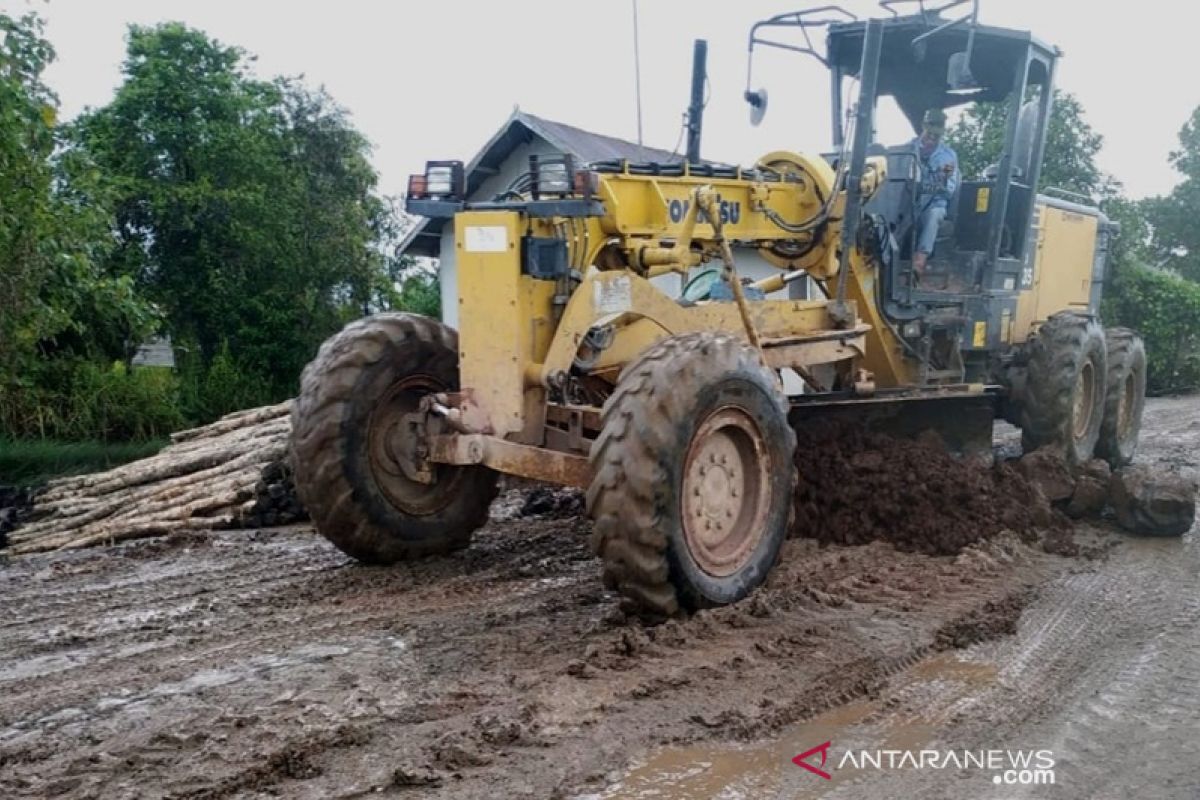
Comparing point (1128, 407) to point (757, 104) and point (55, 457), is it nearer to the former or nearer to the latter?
point (757, 104)

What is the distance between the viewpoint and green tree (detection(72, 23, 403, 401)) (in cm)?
1819

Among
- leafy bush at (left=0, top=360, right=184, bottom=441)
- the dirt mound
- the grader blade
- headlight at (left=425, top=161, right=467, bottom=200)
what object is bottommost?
leafy bush at (left=0, top=360, right=184, bottom=441)

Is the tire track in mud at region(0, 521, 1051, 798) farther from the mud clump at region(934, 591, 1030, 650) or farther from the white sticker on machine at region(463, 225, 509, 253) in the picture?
the white sticker on machine at region(463, 225, 509, 253)

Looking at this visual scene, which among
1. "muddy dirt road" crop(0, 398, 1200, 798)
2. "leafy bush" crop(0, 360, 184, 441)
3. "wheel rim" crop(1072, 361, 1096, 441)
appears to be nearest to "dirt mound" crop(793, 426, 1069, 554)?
"muddy dirt road" crop(0, 398, 1200, 798)

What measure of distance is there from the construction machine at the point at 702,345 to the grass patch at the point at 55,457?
6.40 meters

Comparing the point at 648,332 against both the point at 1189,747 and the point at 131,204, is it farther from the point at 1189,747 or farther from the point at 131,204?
the point at 131,204

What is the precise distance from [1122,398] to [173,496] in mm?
7789

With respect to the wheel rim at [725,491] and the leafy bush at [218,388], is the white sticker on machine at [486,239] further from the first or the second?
the leafy bush at [218,388]

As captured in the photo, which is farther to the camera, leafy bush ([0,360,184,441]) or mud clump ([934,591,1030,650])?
leafy bush ([0,360,184,441])

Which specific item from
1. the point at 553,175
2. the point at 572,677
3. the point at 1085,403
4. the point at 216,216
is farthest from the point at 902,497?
the point at 216,216

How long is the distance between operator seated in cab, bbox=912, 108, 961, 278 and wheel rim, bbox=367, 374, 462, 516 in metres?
3.76

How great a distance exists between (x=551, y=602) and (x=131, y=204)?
14308 millimetres

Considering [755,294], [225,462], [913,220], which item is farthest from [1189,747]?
[225,462]

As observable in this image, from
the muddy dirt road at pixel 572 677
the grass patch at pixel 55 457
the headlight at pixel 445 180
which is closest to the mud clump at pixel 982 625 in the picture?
the muddy dirt road at pixel 572 677
